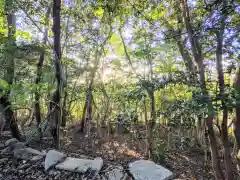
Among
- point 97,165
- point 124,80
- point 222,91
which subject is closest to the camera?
point 222,91

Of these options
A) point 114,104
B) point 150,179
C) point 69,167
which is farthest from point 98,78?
point 150,179

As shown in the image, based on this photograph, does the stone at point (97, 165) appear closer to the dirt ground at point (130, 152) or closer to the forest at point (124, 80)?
the forest at point (124, 80)

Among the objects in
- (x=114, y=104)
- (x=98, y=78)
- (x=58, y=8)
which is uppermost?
(x=58, y=8)

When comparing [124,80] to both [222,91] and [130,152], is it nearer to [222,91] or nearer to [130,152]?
[130,152]

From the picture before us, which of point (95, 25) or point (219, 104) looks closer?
point (219, 104)

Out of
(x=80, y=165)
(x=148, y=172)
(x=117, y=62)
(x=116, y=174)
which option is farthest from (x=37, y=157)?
(x=117, y=62)

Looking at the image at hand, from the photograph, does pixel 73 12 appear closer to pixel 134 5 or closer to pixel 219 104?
pixel 134 5

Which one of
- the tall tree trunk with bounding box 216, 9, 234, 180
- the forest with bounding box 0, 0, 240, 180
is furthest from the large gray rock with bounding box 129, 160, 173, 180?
the tall tree trunk with bounding box 216, 9, 234, 180

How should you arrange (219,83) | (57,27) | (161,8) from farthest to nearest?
(161,8) < (57,27) < (219,83)

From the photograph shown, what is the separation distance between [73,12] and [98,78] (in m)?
1.33

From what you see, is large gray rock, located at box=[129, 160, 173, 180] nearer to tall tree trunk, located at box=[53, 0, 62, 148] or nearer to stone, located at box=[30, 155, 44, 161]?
stone, located at box=[30, 155, 44, 161]

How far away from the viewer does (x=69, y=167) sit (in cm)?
167

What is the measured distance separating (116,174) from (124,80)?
6.10 ft

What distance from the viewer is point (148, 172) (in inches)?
59.9
